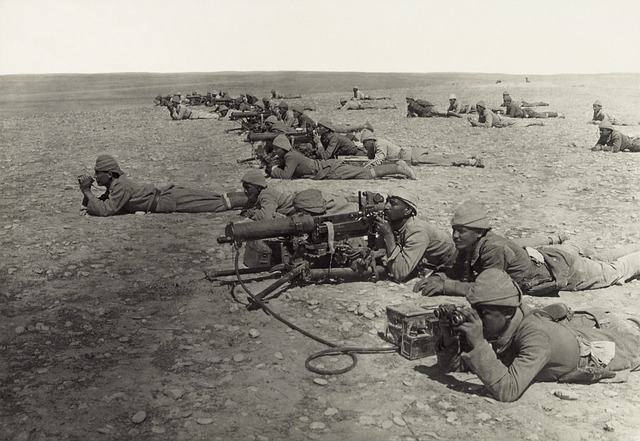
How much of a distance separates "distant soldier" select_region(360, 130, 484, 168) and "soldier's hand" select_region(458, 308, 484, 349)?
961 centimetres

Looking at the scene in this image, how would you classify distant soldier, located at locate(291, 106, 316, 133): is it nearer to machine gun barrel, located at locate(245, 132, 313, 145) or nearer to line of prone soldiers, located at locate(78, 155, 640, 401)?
machine gun barrel, located at locate(245, 132, 313, 145)

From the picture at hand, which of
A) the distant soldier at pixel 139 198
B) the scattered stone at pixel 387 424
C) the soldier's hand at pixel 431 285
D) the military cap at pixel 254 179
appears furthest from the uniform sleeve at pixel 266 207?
the scattered stone at pixel 387 424

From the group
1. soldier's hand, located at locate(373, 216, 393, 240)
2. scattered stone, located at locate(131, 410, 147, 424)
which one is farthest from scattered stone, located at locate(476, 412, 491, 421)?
soldier's hand, located at locate(373, 216, 393, 240)

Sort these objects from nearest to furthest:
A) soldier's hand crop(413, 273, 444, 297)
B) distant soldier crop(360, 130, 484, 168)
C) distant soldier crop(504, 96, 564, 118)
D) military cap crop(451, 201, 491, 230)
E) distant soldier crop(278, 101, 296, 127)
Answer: military cap crop(451, 201, 491, 230)
soldier's hand crop(413, 273, 444, 297)
distant soldier crop(360, 130, 484, 168)
distant soldier crop(278, 101, 296, 127)
distant soldier crop(504, 96, 564, 118)

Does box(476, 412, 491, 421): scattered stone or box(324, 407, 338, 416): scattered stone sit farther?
box(324, 407, 338, 416): scattered stone

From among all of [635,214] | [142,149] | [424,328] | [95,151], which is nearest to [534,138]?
[635,214]

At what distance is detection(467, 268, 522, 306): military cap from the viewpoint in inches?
163

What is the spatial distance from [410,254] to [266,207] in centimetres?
272

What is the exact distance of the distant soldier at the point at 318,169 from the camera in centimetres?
1254

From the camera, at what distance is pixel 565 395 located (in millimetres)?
4582

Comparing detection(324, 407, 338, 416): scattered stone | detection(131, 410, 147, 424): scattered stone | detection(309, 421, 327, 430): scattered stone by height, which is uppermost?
detection(131, 410, 147, 424): scattered stone

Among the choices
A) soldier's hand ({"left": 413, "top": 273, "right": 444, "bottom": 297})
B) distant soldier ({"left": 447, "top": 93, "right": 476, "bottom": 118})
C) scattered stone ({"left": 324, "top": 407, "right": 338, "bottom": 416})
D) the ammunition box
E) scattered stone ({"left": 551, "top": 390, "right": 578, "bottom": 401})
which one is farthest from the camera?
distant soldier ({"left": 447, "top": 93, "right": 476, "bottom": 118})

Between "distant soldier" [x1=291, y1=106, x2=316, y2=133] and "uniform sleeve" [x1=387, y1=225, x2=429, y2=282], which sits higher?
"distant soldier" [x1=291, y1=106, x2=316, y2=133]

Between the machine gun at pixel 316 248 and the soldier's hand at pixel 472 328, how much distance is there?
272 centimetres
